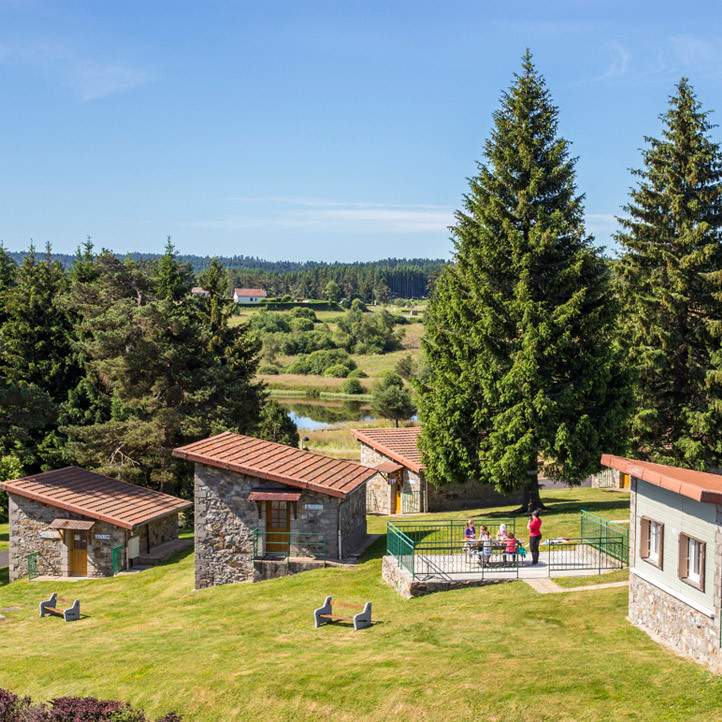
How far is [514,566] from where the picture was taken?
2066 cm

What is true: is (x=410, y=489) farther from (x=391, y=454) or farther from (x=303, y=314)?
(x=303, y=314)

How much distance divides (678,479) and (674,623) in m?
2.73

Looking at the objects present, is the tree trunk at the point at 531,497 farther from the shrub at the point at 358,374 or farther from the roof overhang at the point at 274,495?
the shrub at the point at 358,374

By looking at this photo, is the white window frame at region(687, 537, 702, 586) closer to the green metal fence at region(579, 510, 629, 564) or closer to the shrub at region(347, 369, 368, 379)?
the green metal fence at region(579, 510, 629, 564)

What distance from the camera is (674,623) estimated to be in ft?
46.5

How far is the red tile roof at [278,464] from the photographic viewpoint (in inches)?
930

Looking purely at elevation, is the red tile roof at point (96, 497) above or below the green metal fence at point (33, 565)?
above

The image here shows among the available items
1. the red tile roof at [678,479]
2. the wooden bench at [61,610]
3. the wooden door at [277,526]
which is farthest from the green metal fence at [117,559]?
the red tile roof at [678,479]

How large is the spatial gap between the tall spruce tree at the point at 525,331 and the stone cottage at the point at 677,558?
1122 centimetres

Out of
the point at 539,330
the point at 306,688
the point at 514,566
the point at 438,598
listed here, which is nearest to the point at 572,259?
the point at 539,330

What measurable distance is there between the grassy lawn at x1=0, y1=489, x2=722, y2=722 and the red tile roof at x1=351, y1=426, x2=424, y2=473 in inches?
439

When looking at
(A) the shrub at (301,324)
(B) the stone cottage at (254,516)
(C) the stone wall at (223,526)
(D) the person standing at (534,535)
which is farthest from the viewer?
(A) the shrub at (301,324)

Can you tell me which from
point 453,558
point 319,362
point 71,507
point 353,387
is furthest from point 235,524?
point 319,362

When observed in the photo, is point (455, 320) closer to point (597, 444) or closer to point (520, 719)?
point (597, 444)
